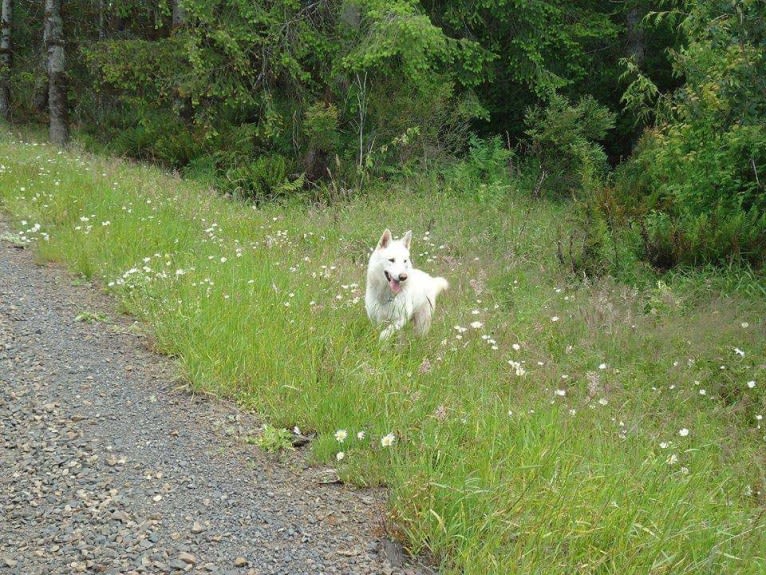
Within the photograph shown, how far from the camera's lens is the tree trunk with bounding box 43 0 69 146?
1477cm

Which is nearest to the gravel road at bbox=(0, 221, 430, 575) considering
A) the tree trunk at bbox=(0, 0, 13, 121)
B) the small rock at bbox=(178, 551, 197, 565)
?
the small rock at bbox=(178, 551, 197, 565)

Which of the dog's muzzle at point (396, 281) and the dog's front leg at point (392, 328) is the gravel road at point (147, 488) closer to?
the dog's front leg at point (392, 328)

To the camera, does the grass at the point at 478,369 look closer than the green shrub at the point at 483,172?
Yes

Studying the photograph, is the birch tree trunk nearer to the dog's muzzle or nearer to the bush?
the bush

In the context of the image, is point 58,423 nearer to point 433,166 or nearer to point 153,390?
point 153,390

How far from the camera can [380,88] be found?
45.0 ft

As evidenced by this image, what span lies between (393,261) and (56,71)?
534 inches

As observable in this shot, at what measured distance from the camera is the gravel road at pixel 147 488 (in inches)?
115

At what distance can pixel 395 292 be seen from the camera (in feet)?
18.4

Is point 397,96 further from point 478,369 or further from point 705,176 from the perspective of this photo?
point 478,369

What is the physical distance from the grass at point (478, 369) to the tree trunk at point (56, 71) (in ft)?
21.1

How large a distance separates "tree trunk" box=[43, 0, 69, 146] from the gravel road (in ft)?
42.2

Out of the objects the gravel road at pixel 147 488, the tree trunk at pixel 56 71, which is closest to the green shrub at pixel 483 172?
the gravel road at pixel 147 488

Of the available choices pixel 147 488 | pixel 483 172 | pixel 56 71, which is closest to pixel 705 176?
pixel 483 172
